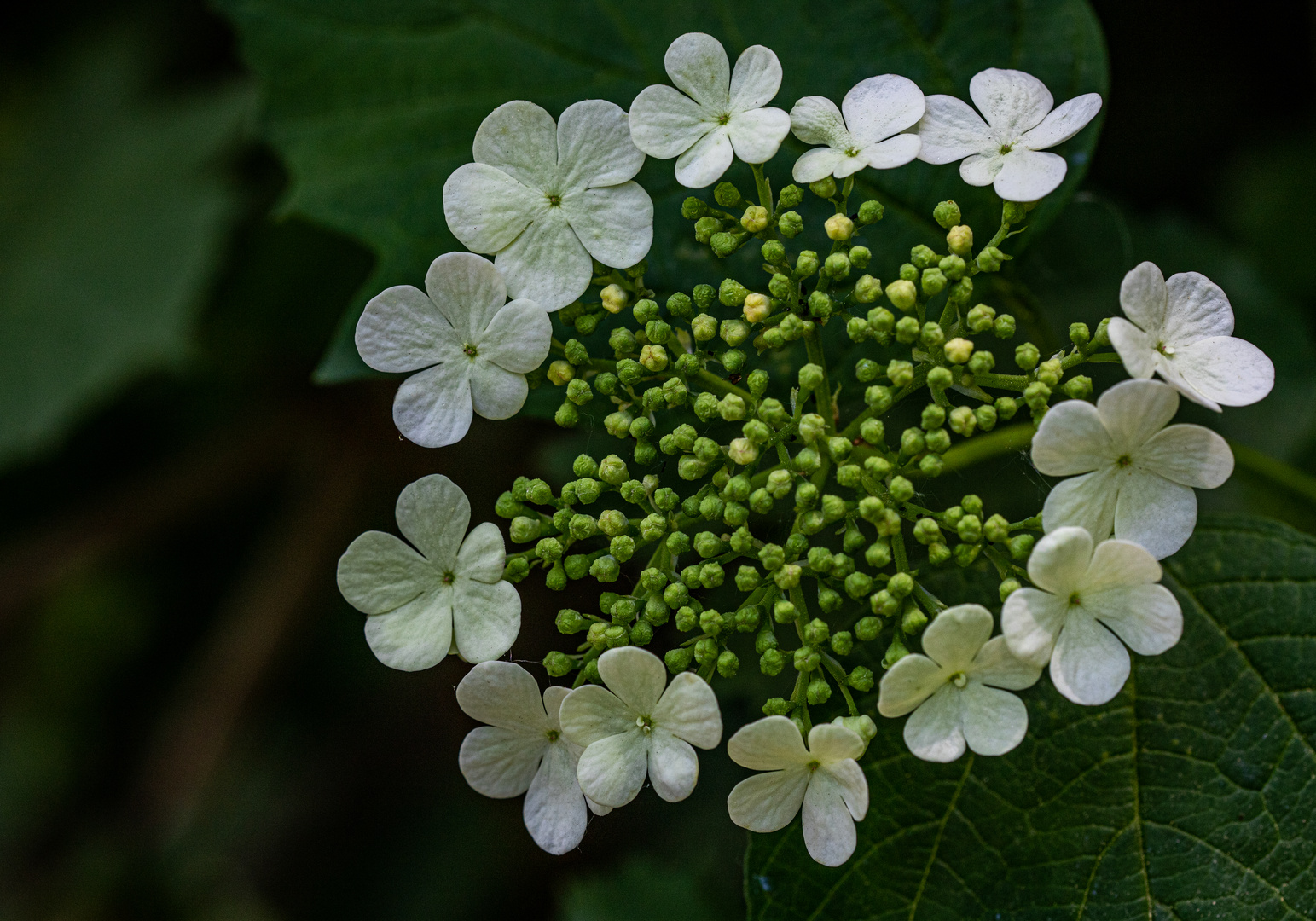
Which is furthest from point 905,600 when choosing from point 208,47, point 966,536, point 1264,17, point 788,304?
point 208,47

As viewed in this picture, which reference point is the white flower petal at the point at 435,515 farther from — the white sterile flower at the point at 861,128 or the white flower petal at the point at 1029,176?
the white flower petal at the point at 1029,176

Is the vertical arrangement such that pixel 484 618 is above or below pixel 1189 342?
below

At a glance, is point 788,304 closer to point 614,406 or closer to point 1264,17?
point 614,406

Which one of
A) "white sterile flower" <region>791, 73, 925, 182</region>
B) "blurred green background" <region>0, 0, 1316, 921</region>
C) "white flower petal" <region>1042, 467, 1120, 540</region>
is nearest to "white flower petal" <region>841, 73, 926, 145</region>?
"white sterile flower" <region>791, 73, 925, 182</region>

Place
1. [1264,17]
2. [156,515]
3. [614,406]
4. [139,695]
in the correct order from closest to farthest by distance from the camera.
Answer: [614,406] → [1264,17] → [156,515] → [139,695]

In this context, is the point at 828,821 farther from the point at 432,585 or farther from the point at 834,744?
the point at 432,585

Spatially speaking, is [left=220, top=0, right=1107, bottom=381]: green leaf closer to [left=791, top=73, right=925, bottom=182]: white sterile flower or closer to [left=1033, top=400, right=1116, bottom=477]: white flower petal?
[left=791, top=73, right=925, bottom=182]: white sterile flower

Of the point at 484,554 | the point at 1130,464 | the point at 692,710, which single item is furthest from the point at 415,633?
the point at 1130,464
